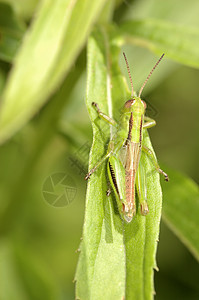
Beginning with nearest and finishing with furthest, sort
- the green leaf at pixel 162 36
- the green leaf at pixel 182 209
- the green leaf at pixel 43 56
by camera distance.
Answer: the green leaf at pixel 43 56
the green leaf at pixel 182 209
the green leaf at pixel 162 36

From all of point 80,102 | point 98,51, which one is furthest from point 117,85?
point 80,102

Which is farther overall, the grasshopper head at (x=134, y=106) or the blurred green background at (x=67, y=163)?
the blurred green background at (x=67, y=163)

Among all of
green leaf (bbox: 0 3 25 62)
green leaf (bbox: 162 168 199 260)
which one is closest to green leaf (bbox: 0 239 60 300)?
green leaf (bbox: 162 168 199 260)

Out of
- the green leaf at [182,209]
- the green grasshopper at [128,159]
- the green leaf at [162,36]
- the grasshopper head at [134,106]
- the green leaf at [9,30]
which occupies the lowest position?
the green leaf at [182,209]

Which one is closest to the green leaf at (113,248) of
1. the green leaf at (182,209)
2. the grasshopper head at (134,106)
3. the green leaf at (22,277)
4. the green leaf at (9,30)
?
the grasshopper head at (134,106)

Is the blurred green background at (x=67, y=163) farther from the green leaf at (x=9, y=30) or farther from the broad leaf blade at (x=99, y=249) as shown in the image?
the broad leaf blade at (x=99, y=249)
